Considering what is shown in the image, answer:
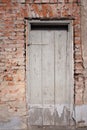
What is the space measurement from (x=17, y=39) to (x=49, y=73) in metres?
0.95

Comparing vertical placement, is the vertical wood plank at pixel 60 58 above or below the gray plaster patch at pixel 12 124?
above

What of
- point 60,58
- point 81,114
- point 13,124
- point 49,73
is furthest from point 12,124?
point 60,58

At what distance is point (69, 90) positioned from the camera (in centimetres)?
666

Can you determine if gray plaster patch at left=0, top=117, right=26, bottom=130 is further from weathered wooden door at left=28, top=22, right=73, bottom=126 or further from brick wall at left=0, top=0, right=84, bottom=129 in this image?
weathered wooden door at left=28, top=22, right=73, bottom=126

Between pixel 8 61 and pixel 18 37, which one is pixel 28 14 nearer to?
pixel 18 37

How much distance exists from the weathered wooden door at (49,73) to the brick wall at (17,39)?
8.7 inches

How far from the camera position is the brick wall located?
21.3ft

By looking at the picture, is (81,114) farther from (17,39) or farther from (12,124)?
(17,39)

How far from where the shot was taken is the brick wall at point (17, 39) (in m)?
6.50

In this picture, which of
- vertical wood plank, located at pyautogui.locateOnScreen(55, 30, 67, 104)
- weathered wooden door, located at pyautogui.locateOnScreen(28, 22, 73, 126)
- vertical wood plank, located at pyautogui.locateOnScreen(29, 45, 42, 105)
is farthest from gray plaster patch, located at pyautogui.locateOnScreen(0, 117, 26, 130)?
vertical wood plank, located at pyautogui.locateOnScreen(55, 30, 67, 104)

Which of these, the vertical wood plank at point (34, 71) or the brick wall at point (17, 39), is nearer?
the brick wall at point (17, 39)

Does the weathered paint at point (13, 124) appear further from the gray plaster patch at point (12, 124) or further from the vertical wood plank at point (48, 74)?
the vertical wood plank at point (48, 74)

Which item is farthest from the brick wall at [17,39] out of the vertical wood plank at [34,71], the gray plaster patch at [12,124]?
the vertical wood plank at [34,71]

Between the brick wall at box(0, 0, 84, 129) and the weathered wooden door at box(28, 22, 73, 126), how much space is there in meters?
0.22
